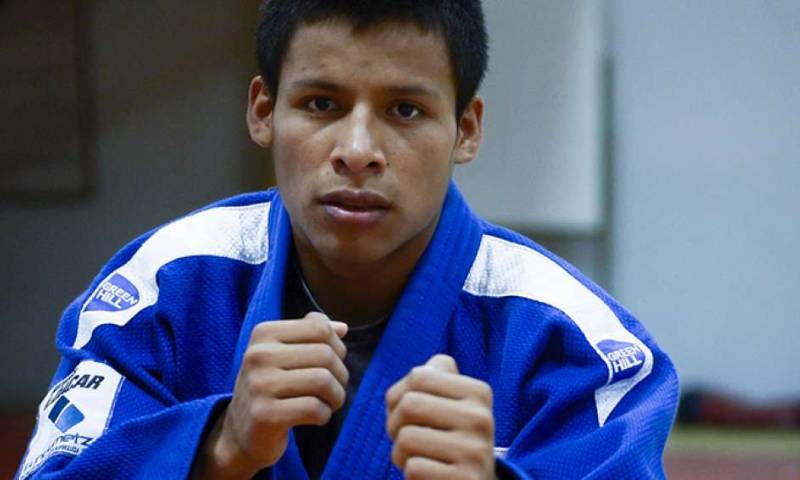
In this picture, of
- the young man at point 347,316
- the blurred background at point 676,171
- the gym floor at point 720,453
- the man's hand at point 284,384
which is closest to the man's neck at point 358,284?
the young man at point 347,316

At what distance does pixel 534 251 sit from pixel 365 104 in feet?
1.32

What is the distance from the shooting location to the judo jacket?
64.7 inches

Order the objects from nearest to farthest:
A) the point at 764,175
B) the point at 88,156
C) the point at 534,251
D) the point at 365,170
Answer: the point at 365,170
the point at 534,251
the point at 764,175
the point at 88,156

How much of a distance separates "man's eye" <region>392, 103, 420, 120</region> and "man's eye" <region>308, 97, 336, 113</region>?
3.5 inches

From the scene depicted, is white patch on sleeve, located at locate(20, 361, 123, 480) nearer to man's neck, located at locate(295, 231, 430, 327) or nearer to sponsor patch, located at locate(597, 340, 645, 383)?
man's neck, located at locate(295, 231, 430, 327)

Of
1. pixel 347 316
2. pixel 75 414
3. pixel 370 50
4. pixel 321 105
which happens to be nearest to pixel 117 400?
pixel 75 414

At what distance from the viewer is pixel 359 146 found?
166 cm

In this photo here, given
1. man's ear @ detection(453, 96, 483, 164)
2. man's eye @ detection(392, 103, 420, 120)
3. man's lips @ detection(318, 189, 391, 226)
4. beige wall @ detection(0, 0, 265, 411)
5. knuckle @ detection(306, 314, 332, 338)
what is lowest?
beige wall @ detection(0, 0, 265, 411)

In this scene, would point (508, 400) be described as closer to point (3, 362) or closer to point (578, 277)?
point (578, 277)

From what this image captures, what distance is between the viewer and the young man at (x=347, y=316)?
162cm

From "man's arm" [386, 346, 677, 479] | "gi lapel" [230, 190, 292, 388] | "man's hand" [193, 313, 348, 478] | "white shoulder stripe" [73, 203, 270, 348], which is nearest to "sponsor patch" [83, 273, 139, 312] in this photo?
"white shoulder stripe" [73, 203, 270, 348]

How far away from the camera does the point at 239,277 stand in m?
1.89

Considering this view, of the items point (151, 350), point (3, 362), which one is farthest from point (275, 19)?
point (3, 362)

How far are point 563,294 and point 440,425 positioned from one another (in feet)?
1.44
